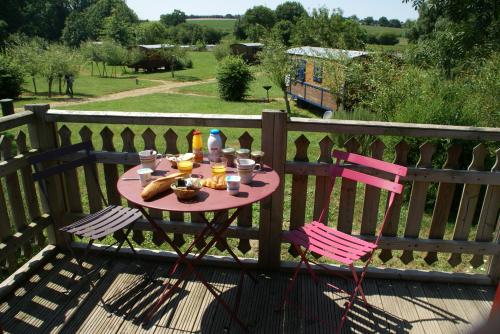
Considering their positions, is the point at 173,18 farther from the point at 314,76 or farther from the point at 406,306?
the point at 406,306

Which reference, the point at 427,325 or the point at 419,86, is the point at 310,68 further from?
the point at 427,325

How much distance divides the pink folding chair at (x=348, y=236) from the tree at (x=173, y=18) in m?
131

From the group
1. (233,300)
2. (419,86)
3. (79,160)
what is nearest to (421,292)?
(233,300)

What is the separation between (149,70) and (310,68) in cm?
2736

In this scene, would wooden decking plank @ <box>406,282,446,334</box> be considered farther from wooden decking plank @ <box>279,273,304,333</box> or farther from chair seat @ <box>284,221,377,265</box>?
wooden decking plank @ <box>279,273,304,333</box>

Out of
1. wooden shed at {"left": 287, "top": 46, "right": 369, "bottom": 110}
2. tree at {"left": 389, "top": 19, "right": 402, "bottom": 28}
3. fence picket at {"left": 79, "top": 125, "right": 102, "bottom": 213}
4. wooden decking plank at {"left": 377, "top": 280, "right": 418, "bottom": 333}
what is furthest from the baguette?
tree at {"left": 389, "top": 19, "right": 402, "bottom": 28}

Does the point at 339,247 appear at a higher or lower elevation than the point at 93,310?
higher

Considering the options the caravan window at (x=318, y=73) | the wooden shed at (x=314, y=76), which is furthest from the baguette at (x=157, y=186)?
the caravan window at (x=318, y=73)

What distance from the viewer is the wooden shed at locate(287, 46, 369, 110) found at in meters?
16.2

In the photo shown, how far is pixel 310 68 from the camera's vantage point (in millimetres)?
18688

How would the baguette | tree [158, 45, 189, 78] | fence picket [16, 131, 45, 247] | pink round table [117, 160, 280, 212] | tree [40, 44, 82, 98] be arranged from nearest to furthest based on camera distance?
1. pink round table [117, 160, 280, 212]
2. the baguette
3. fence picket [16, 131, 45, 247]
4. tree [40, 44, 82, 98]
5. tree [158, 45, 189, 78]

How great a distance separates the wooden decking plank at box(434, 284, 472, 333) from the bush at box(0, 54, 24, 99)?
844 inches

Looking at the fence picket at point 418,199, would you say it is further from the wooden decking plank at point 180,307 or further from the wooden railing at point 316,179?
the wooden decking plank at point 180,307

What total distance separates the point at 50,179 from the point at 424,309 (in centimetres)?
332
